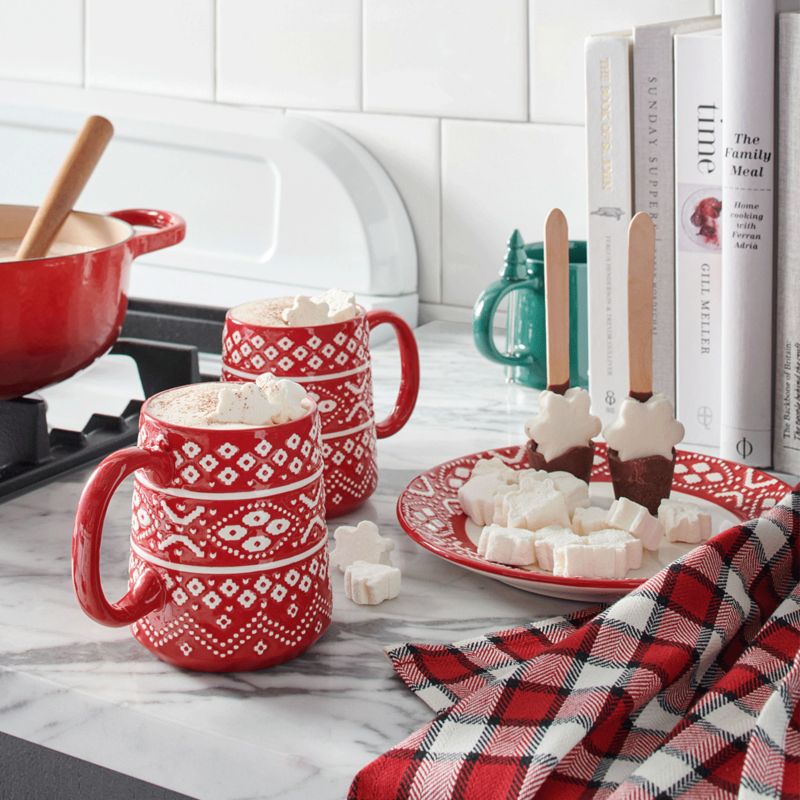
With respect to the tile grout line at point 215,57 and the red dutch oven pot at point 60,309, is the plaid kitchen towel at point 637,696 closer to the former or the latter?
the red dutch oven pot at point 60,309

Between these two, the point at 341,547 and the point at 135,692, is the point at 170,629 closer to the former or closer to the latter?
the point at 135,692

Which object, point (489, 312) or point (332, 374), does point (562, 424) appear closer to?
point (332, 374)

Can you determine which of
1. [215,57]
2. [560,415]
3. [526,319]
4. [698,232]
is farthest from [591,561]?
[215,57]

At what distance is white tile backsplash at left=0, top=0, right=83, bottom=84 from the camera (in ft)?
5.07

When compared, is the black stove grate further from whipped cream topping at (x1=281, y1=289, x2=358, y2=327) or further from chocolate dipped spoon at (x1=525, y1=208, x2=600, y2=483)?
chocolate dipped spoon at (x1=525, y1=208, x2=600, y2=483)

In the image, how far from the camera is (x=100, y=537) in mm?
597

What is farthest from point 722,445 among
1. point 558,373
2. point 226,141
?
point 226,141

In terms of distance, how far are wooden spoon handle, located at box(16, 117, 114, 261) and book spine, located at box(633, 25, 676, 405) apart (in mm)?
394

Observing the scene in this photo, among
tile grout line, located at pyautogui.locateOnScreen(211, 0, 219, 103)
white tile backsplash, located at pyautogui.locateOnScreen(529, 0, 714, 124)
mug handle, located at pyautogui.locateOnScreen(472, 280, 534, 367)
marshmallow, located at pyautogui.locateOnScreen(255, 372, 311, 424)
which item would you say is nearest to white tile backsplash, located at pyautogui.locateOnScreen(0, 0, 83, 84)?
tile grout line, located at pyautogui.locateOnScreen(211, 0, 219, 103)

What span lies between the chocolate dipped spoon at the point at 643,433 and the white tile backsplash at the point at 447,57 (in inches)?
21.9

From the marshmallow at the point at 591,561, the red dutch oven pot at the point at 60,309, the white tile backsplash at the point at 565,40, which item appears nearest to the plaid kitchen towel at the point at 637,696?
the marshmallow at the point at 591,561

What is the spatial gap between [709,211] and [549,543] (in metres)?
0.34

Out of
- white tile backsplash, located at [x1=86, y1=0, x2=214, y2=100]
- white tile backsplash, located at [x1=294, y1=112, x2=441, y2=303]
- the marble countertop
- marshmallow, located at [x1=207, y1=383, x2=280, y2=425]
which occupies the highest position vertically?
white tile backsplash, located at [x1=86, y1=0, x2=214, y2=100]

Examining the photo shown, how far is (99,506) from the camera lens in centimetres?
59
